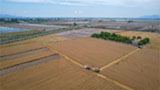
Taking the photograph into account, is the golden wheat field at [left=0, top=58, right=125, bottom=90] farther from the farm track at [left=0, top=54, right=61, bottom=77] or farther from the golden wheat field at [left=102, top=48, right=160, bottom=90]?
the golden wheat field at [left=102, top=48, right=160, bottom=90]

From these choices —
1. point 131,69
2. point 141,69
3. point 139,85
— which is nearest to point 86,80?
point 139,85

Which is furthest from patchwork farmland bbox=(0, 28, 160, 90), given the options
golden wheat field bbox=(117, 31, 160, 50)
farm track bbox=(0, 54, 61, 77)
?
Result: golden wheat field bbox=(117, 31, 160, 50)

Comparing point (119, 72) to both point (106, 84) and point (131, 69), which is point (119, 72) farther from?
point (106, 84)

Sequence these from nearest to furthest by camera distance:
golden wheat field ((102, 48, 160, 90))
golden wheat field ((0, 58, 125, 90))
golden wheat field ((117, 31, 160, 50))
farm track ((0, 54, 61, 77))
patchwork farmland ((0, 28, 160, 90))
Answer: golden wheat field ((0, 58, 125, 90)) < patchwork farmland ((0, 28, 160, 90)) < golden wheat field ((102, 48, 160, 90)) < farm track ((0, 54, 61, 77)) < golden wheat field ((117, 31, 160, 50))

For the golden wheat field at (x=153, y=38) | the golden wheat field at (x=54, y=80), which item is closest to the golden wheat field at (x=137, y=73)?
the golden wheat field at (x=54, y=80)

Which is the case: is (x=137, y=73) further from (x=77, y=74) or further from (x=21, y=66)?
(x=21, y=66)

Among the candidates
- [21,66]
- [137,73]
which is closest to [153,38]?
[137,73]
